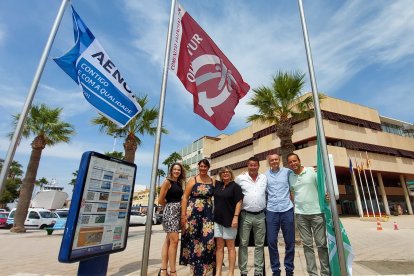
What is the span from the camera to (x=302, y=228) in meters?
4.40

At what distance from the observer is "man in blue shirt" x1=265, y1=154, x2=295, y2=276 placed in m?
4.28

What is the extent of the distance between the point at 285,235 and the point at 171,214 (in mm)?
Result: 1912

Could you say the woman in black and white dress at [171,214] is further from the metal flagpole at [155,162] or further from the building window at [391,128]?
the building window at [391,128]

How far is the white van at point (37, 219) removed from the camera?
21547 millimetres

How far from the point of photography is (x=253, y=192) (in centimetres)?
453

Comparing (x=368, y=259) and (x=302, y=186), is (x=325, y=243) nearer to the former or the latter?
(x=302, y=186)

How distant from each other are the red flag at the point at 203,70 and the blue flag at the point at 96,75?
1.00 metres

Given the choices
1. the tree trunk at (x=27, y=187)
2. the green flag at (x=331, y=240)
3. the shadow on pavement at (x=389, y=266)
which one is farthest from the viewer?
the tree trunk at (x=27, y=187)

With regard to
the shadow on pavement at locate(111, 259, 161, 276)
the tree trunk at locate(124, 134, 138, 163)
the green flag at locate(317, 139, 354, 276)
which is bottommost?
the shadow on pavement at locate(111, 259, 161, 276)

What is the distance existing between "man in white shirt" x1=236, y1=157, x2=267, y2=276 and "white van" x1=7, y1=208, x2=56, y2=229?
75.5 ft

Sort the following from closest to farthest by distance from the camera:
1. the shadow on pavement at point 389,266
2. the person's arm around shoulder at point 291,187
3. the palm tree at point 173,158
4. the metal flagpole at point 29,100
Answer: the metal flagpole at point 29,100
the person's arm around shoulder at point 291,187
the shadow on pavement at point 389,266
the palm tree at point 173,158

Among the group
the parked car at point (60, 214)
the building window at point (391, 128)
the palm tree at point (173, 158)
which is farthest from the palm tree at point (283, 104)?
the palm tree at point (173, 158)

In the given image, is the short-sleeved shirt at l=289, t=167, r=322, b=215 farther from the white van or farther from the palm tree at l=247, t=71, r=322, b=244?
the white van

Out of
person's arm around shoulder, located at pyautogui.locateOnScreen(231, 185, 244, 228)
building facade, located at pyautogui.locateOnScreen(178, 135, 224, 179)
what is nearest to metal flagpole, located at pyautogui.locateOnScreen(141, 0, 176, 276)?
person's arm around shoulder, located at pyautogui.locateOnScreen(231, 185, 244, 228)
